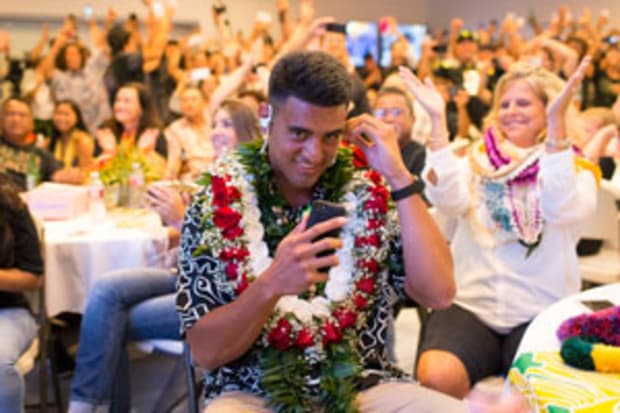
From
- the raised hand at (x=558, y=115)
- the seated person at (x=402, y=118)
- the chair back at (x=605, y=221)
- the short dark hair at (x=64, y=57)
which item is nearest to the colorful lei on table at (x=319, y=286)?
the raised hand at (x=558, y=115)

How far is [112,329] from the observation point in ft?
8.48

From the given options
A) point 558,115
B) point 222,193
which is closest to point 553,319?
point 558,115

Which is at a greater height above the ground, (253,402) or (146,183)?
(146,183)

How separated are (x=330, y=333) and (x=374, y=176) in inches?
16.6

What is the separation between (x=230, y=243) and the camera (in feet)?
5.48

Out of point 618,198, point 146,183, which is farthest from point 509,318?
point 146,183

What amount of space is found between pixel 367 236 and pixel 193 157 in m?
3.04

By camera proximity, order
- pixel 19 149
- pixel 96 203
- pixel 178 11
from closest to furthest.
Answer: pixel 96 203
pixel 19 149
pixel 178 11

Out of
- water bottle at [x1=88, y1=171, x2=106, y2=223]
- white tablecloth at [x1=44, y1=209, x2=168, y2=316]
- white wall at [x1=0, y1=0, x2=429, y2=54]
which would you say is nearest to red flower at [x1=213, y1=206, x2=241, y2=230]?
white tablecloth at [x1=44, y1=209, x2=168, y2=316]

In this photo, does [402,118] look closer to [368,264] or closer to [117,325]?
[117,325]

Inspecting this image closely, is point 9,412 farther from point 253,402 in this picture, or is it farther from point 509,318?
point 509,318

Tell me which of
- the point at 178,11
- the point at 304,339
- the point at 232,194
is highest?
the point at 178,11

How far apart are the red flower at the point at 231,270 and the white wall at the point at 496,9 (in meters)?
11.9

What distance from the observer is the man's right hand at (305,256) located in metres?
1.39
